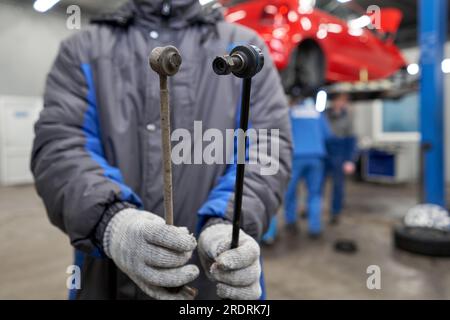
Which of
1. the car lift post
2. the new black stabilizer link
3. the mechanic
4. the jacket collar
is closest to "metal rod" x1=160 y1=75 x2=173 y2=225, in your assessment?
the new black stabilizer link

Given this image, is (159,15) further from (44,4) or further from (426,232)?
(426,232)

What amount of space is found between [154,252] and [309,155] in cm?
201

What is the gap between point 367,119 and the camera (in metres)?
6.20

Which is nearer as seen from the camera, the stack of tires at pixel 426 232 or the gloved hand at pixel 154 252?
the gloved hand at pixel 154 252

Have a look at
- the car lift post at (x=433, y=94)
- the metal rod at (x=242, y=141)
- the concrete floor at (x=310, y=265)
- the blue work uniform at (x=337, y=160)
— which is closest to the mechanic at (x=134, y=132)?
the metal rod at (x=242, y=141)

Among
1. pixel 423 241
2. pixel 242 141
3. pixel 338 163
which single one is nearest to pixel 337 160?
pixel 338 163

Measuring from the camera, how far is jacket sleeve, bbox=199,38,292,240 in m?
0.56

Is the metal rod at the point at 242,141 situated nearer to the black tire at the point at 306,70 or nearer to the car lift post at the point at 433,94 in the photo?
the black tire at the point at 306,70

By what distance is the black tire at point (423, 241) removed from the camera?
2049 millimetres

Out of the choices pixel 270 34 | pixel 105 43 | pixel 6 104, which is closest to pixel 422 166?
pixel 270 34

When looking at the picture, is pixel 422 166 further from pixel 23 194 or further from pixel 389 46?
pixel 23 194

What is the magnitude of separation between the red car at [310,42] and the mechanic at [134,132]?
65.8 inches

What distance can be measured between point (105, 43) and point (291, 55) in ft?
5.91

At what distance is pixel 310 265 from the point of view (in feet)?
6.66
